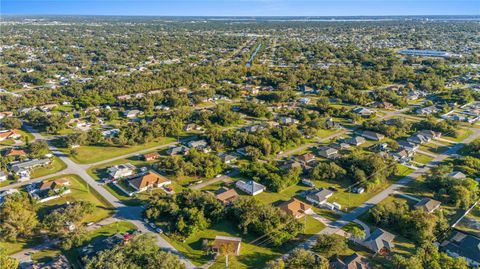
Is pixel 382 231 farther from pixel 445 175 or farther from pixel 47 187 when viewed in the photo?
pixel 47 187

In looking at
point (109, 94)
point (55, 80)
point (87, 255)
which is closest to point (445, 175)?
point (87, 255)

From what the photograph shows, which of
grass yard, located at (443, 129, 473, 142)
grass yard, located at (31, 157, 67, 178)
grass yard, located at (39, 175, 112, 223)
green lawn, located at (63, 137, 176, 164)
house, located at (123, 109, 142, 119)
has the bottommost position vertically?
grass yard, located at (39, 175, 112, 223)

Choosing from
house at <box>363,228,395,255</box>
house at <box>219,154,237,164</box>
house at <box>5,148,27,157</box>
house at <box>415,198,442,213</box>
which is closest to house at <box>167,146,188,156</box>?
house at <box>219,154,237,164</box>

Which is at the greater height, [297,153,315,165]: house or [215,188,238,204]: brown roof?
[297,153,315,165]: house

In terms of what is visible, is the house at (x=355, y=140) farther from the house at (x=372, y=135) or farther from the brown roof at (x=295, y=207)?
the brown roof at (x=295, y=207)

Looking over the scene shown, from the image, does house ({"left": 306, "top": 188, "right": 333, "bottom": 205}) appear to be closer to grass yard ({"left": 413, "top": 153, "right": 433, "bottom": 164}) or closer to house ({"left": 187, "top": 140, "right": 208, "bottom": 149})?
grass yard ({"left": 413, "top": 153, "right": 433, "bottom": 164})

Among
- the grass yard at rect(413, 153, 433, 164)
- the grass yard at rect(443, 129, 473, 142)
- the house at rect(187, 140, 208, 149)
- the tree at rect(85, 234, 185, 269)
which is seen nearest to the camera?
the tree at rect(85, 234, 185, 269)

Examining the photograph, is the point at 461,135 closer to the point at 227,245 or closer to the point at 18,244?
the point at 227,245
